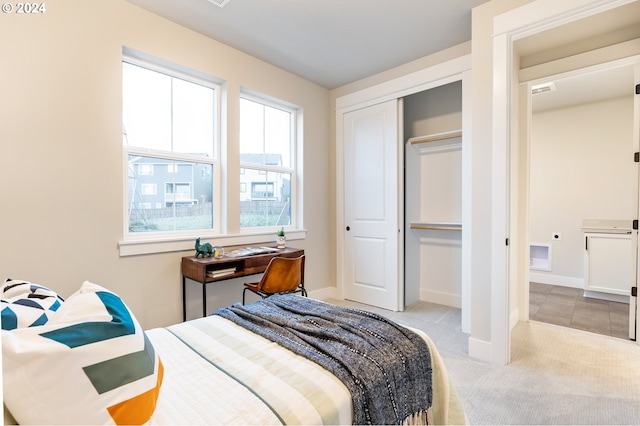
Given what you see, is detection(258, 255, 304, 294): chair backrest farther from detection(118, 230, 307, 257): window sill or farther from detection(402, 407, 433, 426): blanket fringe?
detection(402, 407, 433, 426): blanket fringe

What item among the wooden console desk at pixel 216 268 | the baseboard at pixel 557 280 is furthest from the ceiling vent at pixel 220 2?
the baseboard at pixel 557 280

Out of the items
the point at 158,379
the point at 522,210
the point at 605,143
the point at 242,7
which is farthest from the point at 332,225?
the point at 605,143

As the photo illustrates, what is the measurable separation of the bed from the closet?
2.59 metres

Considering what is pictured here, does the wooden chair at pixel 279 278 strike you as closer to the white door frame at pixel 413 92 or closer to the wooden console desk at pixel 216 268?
the wooden console desk at pixel 216 268

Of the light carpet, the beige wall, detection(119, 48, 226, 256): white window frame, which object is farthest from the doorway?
the beige wall

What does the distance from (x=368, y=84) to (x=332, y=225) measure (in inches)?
71.4

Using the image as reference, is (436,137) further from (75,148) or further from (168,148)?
(75,148)

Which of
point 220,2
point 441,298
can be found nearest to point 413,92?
point 220,2

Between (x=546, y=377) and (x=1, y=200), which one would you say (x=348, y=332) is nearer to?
(x=546, y=377)

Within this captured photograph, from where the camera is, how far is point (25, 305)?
101 cm

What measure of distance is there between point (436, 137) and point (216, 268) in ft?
9.15

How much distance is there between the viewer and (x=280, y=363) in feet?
3.92

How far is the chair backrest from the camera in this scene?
8.74 feet

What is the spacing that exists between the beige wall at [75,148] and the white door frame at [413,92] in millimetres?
1804
